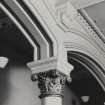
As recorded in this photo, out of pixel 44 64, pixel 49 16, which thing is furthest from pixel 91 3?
pixel 44 64

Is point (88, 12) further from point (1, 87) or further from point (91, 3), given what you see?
point (1, 87)

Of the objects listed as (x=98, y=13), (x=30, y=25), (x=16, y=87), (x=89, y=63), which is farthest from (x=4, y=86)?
(x=98, y=13)

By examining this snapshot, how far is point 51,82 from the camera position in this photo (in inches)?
175

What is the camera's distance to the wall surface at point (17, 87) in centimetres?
599

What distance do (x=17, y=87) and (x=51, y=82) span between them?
1919 millimetres

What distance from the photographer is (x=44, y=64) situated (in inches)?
177

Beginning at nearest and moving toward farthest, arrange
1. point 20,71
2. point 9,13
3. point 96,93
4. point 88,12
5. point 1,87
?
1. point 9,13
2. point 88,12
3. point 1,87
4. point 20,71
5. point 96,93

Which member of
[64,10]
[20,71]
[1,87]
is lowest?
[1,87]

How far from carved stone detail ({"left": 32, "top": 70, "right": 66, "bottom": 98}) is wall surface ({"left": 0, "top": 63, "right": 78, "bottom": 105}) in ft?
5.46

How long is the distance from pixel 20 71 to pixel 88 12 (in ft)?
6.53

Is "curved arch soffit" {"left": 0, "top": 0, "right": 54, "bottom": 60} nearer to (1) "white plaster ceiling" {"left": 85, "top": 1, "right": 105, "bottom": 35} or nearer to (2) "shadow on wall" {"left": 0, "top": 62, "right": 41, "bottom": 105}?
(1) "white plaster ceiling" {"left": 85, "top": 1, "right": 105, "bottom": 35}

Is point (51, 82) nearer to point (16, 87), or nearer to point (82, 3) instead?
point (82, 3)

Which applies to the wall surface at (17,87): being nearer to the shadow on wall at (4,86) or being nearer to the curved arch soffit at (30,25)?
the shadow on wall at (4,86)

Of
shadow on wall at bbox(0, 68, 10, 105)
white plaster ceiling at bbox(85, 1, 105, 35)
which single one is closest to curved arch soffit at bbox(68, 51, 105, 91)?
white plaster ceiling at bbox(85, 1, 105, 35)
